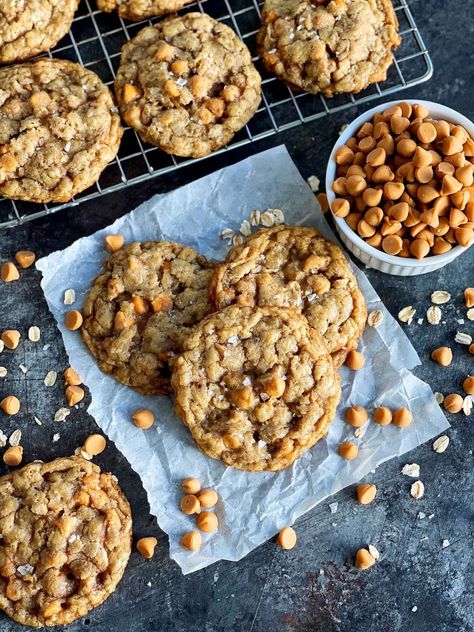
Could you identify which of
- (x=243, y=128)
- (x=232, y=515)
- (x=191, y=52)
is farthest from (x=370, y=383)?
(x=191, y=52)

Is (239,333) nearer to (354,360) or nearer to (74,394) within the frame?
(354,360)

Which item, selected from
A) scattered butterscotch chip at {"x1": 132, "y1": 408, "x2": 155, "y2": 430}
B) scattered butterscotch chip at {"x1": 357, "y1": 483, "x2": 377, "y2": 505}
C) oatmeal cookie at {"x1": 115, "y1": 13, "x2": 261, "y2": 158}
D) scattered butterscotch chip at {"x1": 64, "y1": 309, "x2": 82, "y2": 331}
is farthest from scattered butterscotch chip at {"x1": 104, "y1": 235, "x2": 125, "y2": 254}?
scattered butterscotch chip at {"x1": 357, "y1": 483, "x2": 377, "y2": 505}

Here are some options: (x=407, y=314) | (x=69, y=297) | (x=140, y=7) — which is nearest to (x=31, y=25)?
(x=140, y=7)

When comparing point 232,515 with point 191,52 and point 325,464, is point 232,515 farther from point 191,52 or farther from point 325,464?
point 191,52

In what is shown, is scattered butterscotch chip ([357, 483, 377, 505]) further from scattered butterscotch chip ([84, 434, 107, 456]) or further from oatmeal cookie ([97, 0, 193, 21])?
oatmeal cookie ([97, 0, 193, 21])

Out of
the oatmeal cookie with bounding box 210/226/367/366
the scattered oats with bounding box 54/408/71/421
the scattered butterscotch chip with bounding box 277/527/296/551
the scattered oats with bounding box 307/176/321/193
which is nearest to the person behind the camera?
the oatmeal cookie with bounding box 210/226/367/366

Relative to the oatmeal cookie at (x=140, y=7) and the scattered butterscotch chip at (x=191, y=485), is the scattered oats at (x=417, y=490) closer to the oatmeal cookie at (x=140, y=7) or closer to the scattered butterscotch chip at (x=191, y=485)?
the scattered butterscotch chip at (x=191, y=485)
